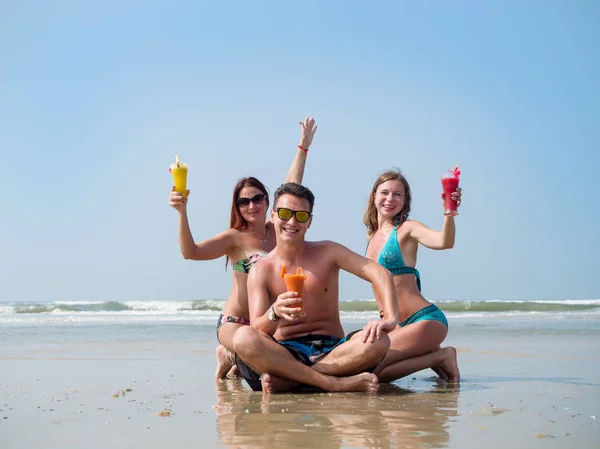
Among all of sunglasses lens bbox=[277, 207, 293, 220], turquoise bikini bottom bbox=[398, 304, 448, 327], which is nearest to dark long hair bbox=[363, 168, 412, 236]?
turquoise bikini bottom bbox=[398, 304, 448, 327]

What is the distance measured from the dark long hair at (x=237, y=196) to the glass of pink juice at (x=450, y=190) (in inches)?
66.6

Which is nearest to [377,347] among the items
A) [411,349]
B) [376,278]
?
[376,278]

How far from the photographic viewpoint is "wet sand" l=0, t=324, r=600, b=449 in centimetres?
370

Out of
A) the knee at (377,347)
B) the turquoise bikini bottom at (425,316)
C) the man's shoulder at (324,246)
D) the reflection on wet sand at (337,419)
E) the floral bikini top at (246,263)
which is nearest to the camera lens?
the reflection on wet sand at (337,419)

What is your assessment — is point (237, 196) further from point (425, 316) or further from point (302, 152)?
point (425, 316)

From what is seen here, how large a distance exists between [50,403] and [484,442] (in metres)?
3.07

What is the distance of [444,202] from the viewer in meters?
6.04

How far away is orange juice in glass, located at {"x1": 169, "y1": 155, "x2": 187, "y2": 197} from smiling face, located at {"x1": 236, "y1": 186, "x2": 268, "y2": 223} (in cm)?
58

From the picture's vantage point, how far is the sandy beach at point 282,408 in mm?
3707

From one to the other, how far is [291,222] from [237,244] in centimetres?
138

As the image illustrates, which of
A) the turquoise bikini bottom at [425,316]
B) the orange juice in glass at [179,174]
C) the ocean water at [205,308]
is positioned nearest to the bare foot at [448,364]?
the turquoise bikini bottom at [425,316]

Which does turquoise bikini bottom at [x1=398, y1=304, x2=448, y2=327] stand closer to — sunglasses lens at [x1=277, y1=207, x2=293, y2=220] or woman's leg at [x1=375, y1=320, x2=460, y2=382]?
woman's leg at [x1=375, y1=320, x2=460, y2=382]

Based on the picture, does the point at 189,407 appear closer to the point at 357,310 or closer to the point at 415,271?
the point at 415,271

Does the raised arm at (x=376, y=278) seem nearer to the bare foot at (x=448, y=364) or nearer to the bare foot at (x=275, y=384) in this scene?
the bare foot at (x=275, y=384)
